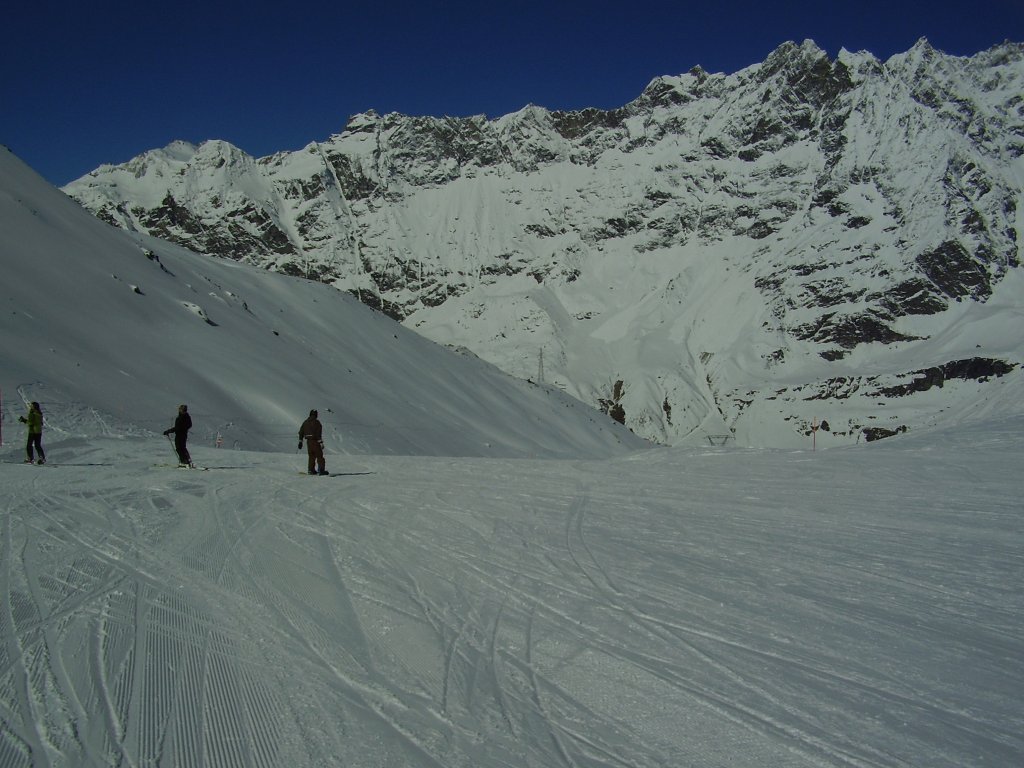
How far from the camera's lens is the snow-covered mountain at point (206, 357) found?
2723 centimetres

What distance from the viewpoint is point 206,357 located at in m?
37.0

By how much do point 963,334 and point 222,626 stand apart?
22782cm

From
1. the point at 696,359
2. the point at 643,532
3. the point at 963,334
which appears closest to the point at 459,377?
the point at 643,532

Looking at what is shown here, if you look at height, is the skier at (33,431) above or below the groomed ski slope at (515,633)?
above

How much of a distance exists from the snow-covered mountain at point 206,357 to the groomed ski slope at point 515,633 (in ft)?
41.5

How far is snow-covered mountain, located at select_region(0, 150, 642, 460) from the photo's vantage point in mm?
27234

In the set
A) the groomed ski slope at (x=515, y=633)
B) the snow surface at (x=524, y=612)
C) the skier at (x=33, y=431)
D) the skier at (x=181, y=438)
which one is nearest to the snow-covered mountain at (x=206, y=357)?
the skier at (x=181, y=438)

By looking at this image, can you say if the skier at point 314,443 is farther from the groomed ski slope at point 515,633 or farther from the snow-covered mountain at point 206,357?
the snow-covered mountain at point 206,357

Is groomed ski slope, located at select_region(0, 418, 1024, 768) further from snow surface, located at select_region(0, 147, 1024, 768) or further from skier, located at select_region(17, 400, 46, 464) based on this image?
skier, located at select_region(17, 400, 46, 464)

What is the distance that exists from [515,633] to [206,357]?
114 ft

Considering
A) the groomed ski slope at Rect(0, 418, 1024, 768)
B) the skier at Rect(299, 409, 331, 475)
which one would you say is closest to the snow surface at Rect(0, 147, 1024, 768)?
the groomed ski slope at Rect(0, 418, 1024, 768)

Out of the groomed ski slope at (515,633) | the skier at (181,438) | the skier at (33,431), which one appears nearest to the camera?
the groomed ski slope at (515,633)

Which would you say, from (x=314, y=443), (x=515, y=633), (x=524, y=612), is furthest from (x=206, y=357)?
(x=515, y=633)

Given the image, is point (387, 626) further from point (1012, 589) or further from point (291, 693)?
point (1012, 589)
